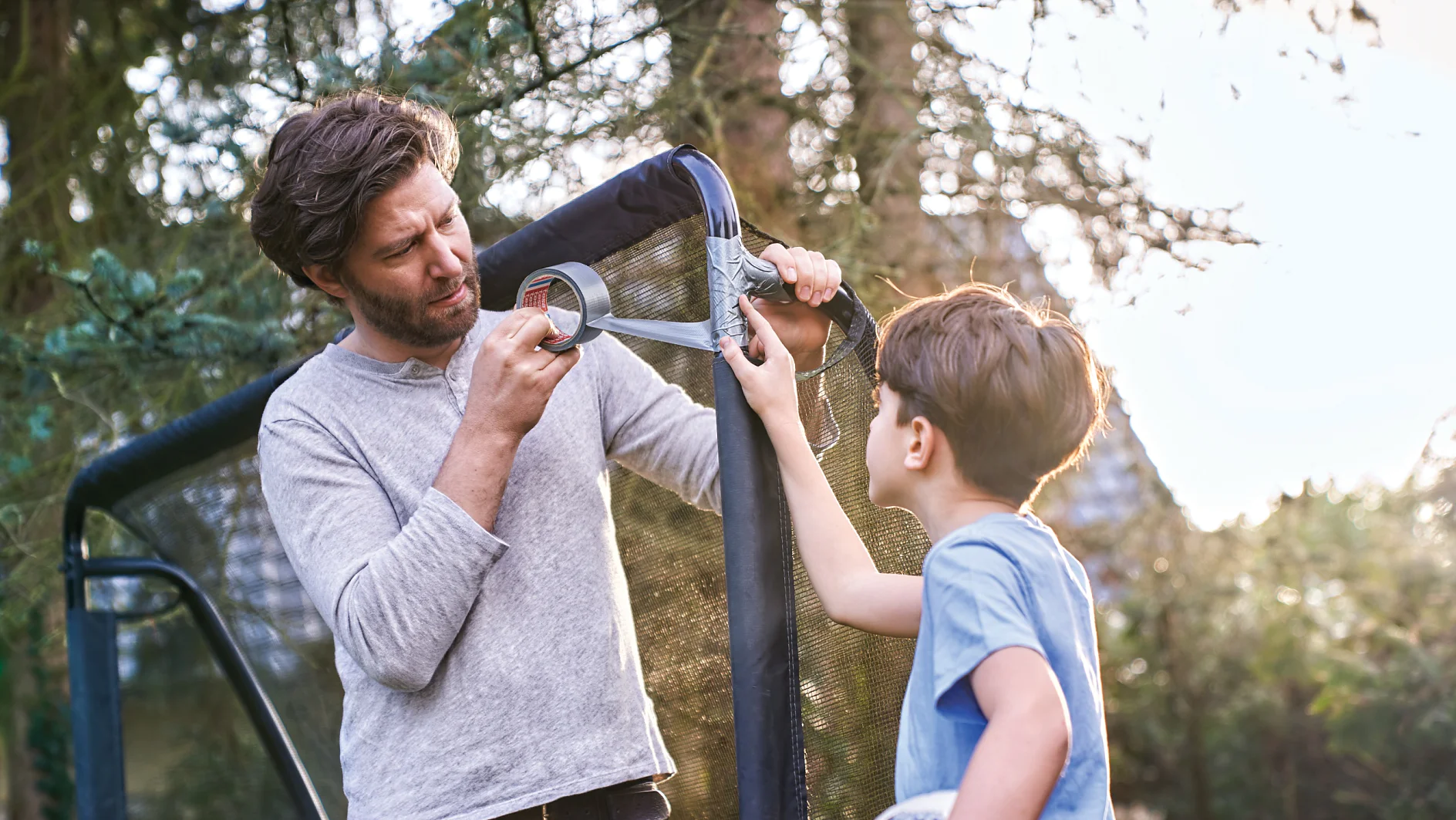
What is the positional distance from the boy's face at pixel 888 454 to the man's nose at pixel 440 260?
2.05 feet

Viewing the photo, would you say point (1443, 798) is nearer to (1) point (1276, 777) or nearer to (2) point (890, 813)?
(1) point (1276, 777)

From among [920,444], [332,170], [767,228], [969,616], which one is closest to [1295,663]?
[767,228]

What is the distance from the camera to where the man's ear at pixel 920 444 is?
1304 millimetres

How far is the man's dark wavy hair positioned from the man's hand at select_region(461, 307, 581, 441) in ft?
0.97

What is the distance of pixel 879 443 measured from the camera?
1.35 metres

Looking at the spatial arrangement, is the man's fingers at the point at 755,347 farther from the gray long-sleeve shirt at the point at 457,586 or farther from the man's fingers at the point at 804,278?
the gray long-sleeve shirt at the point at 457,586

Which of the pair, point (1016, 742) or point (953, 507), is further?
point (953, 507)

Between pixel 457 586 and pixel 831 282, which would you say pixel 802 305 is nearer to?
pixel 831 282

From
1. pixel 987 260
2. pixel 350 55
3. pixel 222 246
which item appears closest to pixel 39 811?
pixel 222 246

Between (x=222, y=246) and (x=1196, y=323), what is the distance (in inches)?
118

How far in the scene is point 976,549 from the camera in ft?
3.83

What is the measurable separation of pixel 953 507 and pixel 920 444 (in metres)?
0.08

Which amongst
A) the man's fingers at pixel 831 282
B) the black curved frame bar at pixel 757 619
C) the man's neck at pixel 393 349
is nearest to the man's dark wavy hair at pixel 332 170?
the man's neck at pixel 393 349

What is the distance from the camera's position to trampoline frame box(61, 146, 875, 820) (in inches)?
53.9
